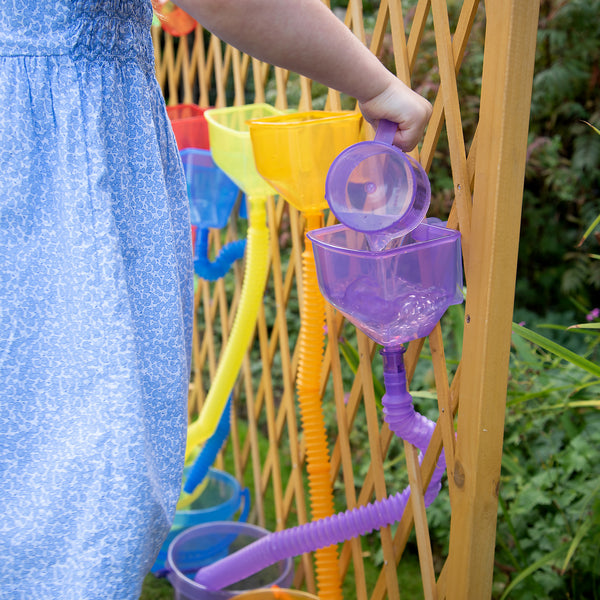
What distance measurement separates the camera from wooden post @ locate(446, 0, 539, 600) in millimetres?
832

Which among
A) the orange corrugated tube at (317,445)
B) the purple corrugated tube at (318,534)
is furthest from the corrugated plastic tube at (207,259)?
the purple corrugated tube at (318,534)

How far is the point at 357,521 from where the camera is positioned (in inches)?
46.3

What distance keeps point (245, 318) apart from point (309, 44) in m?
0.91

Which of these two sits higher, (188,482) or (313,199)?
(313,199)

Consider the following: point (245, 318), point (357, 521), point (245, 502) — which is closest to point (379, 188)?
point (357, 521)

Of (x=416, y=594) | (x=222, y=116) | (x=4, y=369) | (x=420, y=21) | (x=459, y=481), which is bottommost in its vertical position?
(x=416, y=594)

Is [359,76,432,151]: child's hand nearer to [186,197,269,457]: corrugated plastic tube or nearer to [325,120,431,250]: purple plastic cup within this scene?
[325,120,431,250]: purple plastic cup

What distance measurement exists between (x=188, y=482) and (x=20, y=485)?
3.27 feet

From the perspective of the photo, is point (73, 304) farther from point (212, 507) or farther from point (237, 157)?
point (212, 507)

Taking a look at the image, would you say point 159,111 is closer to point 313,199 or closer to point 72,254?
point 72,254

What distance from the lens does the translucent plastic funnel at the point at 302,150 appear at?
3.65ft

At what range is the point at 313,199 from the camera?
3.87 feet

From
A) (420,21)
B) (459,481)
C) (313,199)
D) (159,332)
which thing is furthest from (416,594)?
(420,21)

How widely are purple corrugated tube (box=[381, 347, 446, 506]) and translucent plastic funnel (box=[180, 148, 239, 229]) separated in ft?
2.63
